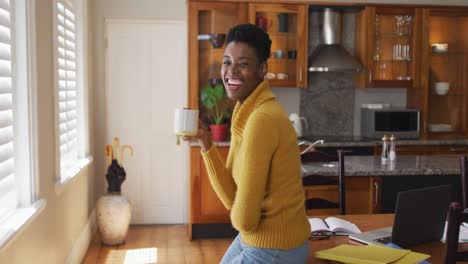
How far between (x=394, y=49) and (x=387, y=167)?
255cm

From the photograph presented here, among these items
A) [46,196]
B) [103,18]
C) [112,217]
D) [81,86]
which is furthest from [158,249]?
[103,18]

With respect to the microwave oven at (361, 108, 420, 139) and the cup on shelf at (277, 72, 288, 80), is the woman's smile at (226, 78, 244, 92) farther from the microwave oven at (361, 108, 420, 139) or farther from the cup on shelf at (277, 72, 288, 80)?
the microwave oven at (361, 108, 420, 139)

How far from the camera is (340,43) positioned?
18.7 feet

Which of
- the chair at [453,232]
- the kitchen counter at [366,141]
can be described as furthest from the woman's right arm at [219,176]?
the kitchen counter at [366,141]

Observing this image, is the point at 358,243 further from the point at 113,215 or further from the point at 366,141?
the point at 366,141

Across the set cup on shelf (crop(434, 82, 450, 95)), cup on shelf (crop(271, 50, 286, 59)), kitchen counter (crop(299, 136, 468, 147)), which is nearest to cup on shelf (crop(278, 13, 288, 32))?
cup on shelf (crop(271, 50, 286, 59))

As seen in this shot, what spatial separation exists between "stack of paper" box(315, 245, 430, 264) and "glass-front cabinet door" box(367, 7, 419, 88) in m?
3.95

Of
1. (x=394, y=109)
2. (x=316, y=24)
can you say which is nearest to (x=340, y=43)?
(x=316, y=24)

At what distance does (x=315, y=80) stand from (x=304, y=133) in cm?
58

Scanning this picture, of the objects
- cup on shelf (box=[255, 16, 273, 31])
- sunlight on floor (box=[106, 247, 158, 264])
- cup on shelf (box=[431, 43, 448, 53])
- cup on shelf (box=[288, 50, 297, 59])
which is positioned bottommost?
sunlight on floor (box=[106, 247, 158, 264])

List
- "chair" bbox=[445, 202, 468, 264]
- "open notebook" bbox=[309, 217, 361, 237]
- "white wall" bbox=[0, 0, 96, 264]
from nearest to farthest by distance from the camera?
"chair" bbox=[445, 202, 468, 264], "open notebook" bbox=[309, 217, 361, 237], "white wall" bbox=[0, 0, 96, 264]

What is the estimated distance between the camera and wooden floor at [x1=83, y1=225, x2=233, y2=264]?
4.46 m

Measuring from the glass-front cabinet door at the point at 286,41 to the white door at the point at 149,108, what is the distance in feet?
2.90

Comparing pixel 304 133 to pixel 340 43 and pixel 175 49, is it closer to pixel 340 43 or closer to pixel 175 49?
pixel 340 43
